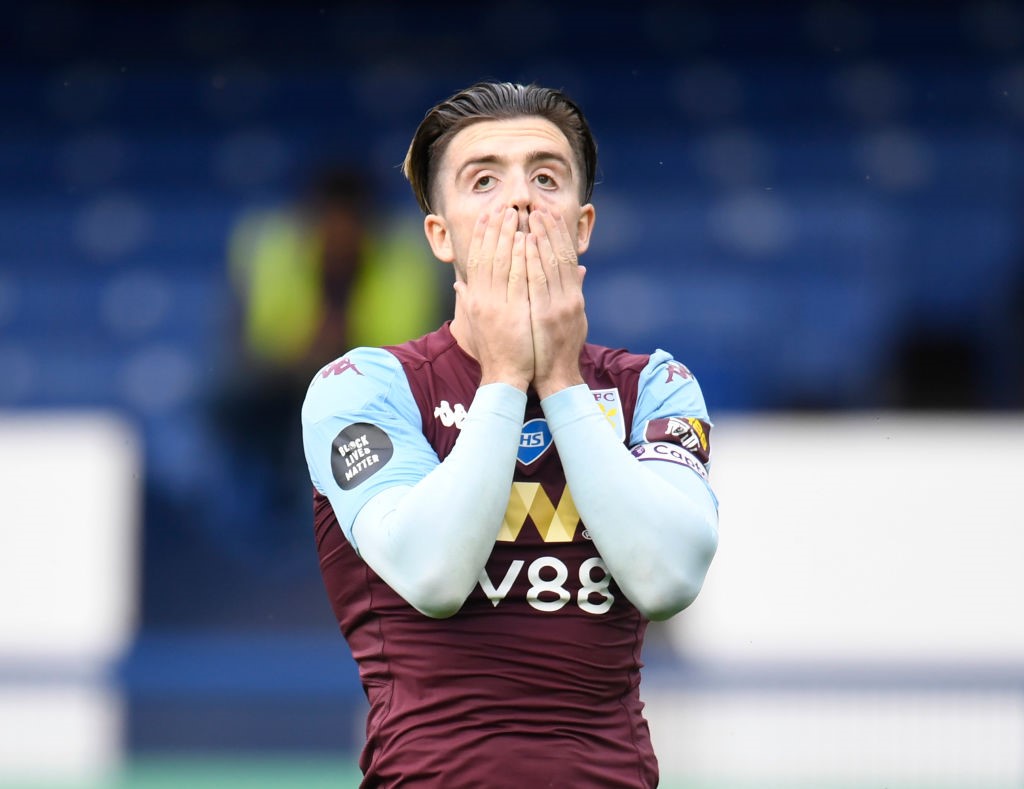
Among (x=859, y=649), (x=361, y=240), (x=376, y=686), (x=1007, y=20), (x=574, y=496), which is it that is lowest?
(x=376, y=686)

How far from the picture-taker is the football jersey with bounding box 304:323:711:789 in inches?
103

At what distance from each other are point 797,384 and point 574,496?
25.3ft

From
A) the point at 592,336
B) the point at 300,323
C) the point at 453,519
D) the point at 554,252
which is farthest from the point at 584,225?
the point at 592,336

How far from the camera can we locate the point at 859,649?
758 centimetres

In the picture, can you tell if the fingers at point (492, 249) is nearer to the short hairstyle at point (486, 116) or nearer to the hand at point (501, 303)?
the hand at point (501, 303)

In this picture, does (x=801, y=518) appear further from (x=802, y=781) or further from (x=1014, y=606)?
(x=802, y=781)

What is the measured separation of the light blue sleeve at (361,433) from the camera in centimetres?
268

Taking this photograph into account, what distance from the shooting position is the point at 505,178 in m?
2.86

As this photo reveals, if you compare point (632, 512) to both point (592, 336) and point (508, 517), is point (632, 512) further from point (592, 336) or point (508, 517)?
point (592, 336)

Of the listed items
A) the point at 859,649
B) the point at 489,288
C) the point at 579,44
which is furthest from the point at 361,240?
the point at 489,288

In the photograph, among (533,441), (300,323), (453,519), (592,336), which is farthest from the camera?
(592,336)

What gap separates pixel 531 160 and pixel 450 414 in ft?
1.48

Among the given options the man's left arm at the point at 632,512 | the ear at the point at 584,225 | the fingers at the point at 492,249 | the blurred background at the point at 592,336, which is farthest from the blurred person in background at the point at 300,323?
the man's left arm at the point at 632,512

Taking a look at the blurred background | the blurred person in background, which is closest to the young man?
the blurred background
